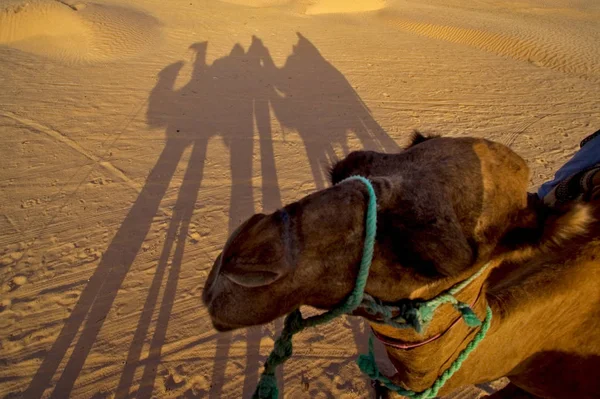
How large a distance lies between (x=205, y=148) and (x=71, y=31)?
8565mm

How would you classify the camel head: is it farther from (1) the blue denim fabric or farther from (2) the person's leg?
(1) the blue denim fabric

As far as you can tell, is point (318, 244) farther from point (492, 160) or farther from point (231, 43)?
point (231, 43)

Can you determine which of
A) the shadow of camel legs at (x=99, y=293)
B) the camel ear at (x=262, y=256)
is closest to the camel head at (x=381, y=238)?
the camel ear at (x=262, y=256)

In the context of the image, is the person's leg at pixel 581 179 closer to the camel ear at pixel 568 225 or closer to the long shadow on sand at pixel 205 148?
the camel ear at pixel 568 225

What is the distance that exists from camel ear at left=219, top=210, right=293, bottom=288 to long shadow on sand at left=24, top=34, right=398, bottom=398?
109 inches

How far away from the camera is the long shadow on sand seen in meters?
3.75

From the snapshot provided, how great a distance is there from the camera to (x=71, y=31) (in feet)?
39.3

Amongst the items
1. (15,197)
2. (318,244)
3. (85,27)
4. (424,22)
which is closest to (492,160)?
(318,244)

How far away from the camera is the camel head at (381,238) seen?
125 cm

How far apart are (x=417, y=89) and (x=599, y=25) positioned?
13633 mm

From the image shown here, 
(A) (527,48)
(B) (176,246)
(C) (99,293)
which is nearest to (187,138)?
(B) (176,246)

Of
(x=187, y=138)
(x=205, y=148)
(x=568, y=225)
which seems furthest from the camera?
(x=187, y=138)

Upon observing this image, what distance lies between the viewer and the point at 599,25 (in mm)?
17125

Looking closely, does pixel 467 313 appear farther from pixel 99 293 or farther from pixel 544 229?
pixel 99 293
